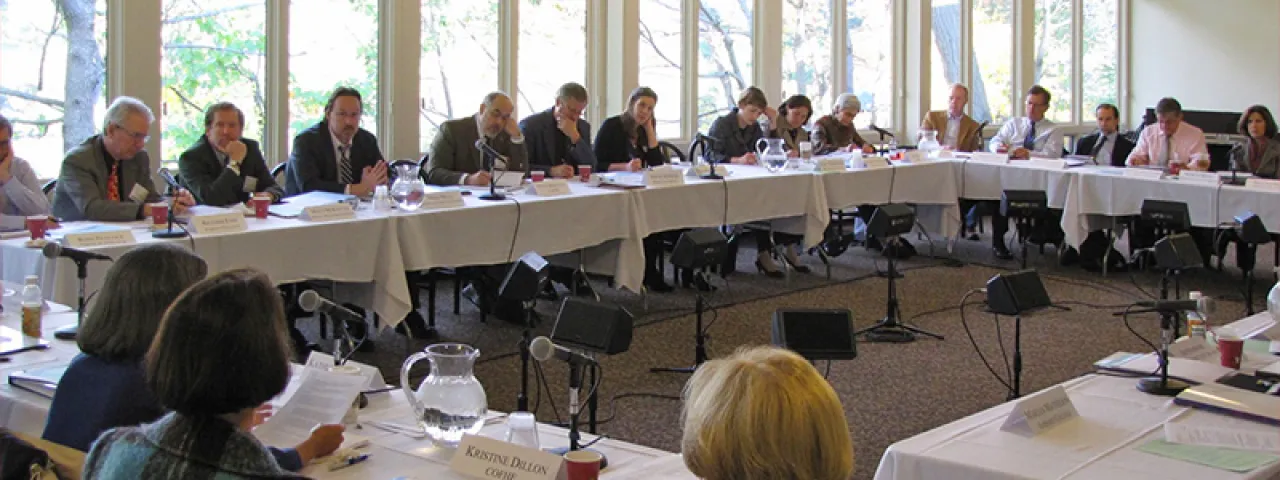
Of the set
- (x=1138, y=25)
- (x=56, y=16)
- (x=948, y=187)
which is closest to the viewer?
(x=56, y=16)

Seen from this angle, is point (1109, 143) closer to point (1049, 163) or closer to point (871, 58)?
point (1049, 163)

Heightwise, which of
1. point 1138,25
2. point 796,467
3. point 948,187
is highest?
point 1138,25

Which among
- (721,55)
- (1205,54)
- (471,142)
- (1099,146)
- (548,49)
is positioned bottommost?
(471,142)

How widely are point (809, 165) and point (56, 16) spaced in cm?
396

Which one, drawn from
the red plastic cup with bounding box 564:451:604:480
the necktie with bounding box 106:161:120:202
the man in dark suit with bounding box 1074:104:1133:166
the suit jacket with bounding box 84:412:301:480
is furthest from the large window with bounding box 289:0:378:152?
the suit jacket with bounding box 84:412:301:480

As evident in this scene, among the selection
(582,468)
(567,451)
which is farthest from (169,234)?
(582,468)

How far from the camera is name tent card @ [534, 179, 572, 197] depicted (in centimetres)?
571

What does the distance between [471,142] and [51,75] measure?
1990mm

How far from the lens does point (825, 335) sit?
10.4 feet

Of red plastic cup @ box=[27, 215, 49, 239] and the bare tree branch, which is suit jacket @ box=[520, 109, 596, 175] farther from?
red plastic cup @ box=[27, 215, 49, 239]

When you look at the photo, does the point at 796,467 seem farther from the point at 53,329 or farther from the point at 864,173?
the point at 864,173

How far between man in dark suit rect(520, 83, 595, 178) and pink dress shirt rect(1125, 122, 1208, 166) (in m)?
3.39

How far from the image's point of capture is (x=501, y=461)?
212cm

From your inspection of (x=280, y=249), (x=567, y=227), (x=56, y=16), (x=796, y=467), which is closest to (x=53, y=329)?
(x=280, y=249)
